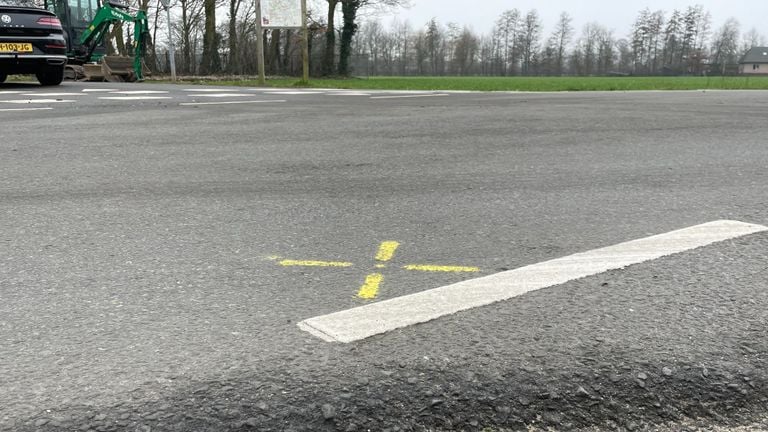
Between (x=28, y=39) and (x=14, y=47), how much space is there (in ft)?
1.02

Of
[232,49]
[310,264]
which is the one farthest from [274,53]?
[310,264]

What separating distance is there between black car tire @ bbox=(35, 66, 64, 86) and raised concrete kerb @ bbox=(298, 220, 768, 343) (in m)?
14.0

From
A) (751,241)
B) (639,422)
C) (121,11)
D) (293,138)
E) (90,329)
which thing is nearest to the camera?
(639,422)

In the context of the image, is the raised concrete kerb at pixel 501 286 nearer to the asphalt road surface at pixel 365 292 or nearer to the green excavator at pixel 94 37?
the asphalt road surface at pixel 365 292

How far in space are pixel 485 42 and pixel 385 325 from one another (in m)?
117

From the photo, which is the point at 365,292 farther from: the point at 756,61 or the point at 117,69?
the point at 756,61

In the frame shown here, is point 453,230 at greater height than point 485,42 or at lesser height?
lesser

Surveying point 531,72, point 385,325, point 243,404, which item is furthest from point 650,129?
point 531,72

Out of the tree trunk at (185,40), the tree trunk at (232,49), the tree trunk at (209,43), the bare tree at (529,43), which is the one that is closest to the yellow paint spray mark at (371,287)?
the tree trunk at (209,43)

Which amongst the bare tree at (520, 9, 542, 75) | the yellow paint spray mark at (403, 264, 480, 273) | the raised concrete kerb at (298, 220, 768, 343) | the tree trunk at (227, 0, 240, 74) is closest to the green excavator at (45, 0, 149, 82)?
the tree trunk at (227, 0, 240, 74)

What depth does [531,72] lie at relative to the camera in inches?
4350

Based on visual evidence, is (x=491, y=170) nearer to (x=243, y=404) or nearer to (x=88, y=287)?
(x=88, y=287)

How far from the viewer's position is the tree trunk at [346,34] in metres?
41.1

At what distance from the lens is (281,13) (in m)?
20.2
